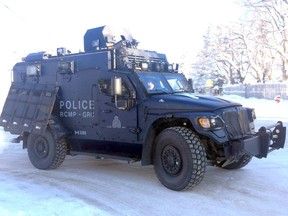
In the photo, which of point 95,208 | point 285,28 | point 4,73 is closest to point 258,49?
point 285,28

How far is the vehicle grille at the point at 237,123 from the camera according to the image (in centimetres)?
613

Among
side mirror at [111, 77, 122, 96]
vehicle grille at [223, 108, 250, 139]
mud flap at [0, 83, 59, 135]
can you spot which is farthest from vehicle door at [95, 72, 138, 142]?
vehicle grille at [223, 108, 250, 139]

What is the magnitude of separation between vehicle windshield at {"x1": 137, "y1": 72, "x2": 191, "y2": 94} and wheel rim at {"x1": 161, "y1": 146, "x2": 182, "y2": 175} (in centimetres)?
115

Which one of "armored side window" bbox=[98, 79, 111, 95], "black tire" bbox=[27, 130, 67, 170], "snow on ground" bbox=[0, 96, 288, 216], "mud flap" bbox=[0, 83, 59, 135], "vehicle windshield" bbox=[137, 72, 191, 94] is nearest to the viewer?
"snow on ground" bbox=[0, 96, 288, 216]

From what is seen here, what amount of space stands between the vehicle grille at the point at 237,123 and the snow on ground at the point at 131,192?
87cm

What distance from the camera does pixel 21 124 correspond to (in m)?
8.34

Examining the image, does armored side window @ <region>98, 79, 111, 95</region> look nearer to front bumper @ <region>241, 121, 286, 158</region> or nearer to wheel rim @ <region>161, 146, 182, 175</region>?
wheel rim @ <region>161, 146, 182, 175</region>

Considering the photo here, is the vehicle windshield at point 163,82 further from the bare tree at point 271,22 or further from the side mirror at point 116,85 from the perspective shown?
the bare tree at point 271,22

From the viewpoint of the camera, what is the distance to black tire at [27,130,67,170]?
7.80 metres

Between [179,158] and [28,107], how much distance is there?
12.6 feet

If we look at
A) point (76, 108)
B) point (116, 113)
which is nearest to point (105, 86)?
point (116, 113)

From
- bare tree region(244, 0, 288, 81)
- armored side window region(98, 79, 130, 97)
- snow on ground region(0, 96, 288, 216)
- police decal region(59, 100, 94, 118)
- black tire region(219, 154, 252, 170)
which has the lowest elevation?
→ snow on ground region(0, 96, 288, 216)

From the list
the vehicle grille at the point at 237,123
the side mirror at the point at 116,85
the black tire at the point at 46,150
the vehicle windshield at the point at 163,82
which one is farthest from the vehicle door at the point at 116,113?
the vehicle grille at the point at 237,123

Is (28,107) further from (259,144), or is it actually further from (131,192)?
(259,144)
